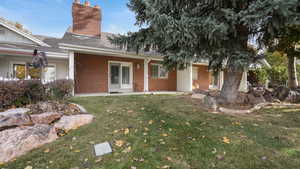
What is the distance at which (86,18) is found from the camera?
980 cm

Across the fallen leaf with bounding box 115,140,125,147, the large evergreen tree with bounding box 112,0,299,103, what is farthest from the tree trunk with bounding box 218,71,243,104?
the fallen leaf with bounding box 115,140,125,147

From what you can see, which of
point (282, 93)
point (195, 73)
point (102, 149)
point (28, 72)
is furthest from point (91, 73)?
point (282, 93)

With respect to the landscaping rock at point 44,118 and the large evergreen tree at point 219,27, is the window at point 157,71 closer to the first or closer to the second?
the large evergreen tree at point 219,27

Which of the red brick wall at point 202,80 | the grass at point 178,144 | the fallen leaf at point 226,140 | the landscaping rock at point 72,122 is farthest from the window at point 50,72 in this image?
the red brick wall at point 202,80

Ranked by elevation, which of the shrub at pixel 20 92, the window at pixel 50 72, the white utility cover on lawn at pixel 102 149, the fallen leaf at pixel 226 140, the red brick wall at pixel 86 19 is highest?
the red brick wall at pixel 86 19

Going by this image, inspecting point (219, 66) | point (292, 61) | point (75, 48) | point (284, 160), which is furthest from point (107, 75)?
point (292, 61)

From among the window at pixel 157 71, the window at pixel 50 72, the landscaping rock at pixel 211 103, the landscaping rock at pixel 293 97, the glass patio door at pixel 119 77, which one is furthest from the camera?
the window at pixel 157 71

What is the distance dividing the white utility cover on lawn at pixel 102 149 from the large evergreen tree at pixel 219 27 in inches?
126

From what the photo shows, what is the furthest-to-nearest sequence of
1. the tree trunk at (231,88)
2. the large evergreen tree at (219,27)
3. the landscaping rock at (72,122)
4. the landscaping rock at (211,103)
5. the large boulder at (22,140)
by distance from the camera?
1. the tree trunk at (231,88)
2. the landscaping rock at (211,103)
3. the large evergreen tree at (219,27)
4. the landscaping rock at (72,122)
5. the large boulder at (22,140)

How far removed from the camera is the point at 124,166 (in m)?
2.08

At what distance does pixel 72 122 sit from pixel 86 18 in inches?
343

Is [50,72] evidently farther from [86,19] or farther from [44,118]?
[44,118]

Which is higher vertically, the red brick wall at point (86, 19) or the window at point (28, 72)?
the red brick wall at point (86, 19)

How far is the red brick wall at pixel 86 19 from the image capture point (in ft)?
31.2
